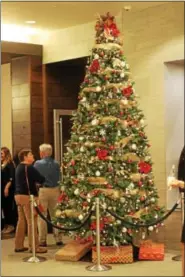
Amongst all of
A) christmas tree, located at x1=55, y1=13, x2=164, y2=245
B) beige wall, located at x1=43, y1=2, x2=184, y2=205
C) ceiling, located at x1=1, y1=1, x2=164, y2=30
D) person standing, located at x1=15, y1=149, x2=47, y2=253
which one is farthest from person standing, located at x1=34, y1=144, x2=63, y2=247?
ceiling, located at x1=1, y1=1, x2=164, y2=30

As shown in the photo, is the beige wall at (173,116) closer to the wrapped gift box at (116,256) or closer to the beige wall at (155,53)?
the beige wall at (155,53)

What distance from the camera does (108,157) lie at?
6.13 metres

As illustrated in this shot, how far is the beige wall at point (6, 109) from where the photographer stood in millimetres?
9938

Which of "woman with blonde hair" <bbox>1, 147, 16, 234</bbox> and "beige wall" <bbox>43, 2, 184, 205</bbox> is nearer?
"beige wall" <bbox>43, 2, 184, 205</bbox>

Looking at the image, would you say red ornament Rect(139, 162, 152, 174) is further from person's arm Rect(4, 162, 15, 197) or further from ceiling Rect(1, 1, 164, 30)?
ceiling Rect(1, 1, 164, 30)

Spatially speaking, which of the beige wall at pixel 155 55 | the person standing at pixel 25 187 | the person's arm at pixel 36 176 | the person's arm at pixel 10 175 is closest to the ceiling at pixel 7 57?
the beige wall at pixel 155 55

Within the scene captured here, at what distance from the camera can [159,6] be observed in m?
7.89

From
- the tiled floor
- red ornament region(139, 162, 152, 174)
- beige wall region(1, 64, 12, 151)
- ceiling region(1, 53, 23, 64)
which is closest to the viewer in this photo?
the tiled floor

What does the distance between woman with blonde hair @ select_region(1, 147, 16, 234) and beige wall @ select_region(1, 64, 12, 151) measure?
1.86m

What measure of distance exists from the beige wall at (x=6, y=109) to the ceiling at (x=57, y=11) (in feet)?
4.59

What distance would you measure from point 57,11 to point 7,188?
8.64ft

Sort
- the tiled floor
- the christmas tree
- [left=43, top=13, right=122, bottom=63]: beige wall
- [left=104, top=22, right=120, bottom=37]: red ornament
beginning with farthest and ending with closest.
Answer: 1. [left=43, top=13, right=122, bottom=63]: beige wall
2. [left=104, top=22, right=120, bottom=37]: red ornament
3. the christmas tree
4. the tiled floor

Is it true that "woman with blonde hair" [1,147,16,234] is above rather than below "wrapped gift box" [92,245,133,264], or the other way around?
above

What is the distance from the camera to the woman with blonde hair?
26.3ft
